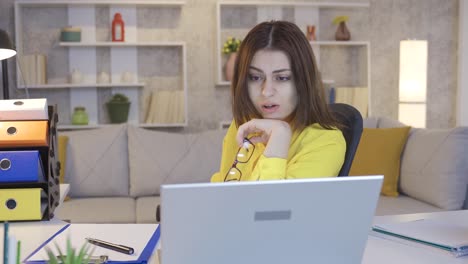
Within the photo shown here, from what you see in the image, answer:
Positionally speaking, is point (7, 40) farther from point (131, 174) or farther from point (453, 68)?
point (453, 68)

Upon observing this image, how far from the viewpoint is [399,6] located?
17.0ft

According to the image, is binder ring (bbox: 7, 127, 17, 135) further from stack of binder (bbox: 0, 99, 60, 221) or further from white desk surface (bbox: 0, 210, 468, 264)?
white desk surface (bbox: 0, 210, 468, 264)

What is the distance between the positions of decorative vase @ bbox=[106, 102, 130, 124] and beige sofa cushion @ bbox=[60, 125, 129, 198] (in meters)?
0.87

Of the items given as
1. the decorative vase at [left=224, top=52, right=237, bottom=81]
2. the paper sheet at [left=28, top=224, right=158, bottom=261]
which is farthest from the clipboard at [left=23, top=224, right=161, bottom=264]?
the decorative vase at [left=224, top=52, right=237, bottom=81]

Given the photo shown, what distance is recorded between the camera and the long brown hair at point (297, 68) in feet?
5.10

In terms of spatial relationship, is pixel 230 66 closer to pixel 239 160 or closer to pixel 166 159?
pixel 166 159

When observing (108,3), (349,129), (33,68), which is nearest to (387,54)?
(108,3)

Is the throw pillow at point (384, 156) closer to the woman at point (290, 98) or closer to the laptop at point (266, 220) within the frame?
the woman at point (290, 98)

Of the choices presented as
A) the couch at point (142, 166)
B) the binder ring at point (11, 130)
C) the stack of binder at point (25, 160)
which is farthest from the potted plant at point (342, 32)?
the binder ring at point (11, 130)

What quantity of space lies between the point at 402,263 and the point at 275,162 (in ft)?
1.19

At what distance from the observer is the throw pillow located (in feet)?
11.7

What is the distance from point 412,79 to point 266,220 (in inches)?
170

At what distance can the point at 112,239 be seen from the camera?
1.39 meters

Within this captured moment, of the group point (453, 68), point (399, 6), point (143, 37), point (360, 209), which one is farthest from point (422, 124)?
point (360, 209)
